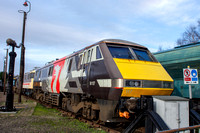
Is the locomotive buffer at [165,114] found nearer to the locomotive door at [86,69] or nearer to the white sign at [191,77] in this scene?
the white sign at [191,77]

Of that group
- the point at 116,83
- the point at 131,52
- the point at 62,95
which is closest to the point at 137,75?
the point at 116,83

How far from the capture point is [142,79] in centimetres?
585

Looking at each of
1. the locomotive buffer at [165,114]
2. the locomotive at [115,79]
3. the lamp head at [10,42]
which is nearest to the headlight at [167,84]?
the locomotive at [115,79]

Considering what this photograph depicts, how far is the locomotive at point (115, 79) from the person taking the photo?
5734mm

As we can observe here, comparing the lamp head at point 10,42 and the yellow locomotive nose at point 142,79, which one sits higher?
the lamp head at point 10,42

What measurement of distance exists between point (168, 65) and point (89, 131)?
560 centimetres

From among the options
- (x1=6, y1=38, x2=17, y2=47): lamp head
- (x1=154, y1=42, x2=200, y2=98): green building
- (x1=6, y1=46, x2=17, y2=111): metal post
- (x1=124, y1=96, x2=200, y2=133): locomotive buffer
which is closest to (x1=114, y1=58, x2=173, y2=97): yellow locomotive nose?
(x1=124, y1=96, x2=200, y2=133): locomotive buffer

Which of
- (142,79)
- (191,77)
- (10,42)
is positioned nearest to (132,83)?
(142,79)

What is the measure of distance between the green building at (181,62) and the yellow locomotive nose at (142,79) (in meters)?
2.85

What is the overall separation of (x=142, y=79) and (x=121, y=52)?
1.51 meters

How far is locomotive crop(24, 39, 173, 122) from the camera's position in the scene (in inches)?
226

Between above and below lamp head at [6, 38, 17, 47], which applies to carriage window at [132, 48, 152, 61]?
below

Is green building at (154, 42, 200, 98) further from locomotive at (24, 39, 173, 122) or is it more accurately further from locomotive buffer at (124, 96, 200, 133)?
locomotive buffer at (124, 96, 200, 133)

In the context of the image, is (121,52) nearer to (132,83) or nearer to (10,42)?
(132,83)
